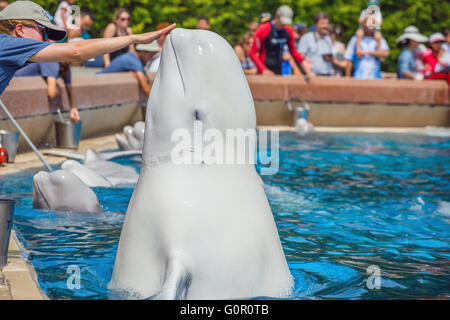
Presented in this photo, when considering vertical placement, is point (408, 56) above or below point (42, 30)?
below

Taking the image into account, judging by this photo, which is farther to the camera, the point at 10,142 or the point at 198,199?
the point at 10,142

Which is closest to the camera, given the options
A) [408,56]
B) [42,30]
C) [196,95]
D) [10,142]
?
[196,95]

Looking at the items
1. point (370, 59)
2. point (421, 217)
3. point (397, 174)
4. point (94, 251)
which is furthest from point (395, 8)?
point (94, 251)

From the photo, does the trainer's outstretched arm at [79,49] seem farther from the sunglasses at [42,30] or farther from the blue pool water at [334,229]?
the blue pool water at [334,229]


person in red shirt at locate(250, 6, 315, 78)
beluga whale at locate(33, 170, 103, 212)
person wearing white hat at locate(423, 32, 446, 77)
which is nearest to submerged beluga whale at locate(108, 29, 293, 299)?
beluga whale at locate(33, 170, 103, 212)

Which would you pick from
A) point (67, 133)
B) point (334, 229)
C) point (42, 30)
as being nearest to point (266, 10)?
point (67, 133)

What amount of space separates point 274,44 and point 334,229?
685 cm

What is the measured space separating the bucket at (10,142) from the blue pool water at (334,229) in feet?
1.67

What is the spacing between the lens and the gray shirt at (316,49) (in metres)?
13.4

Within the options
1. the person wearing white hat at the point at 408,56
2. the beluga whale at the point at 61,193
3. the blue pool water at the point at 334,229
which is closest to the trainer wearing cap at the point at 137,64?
the blue pool water at the point at 334,229

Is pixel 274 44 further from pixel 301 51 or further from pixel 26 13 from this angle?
pixel 26 13

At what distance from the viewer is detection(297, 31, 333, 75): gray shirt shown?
1337cm

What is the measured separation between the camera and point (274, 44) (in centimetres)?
1231

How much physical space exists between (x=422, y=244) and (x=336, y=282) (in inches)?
58.7
